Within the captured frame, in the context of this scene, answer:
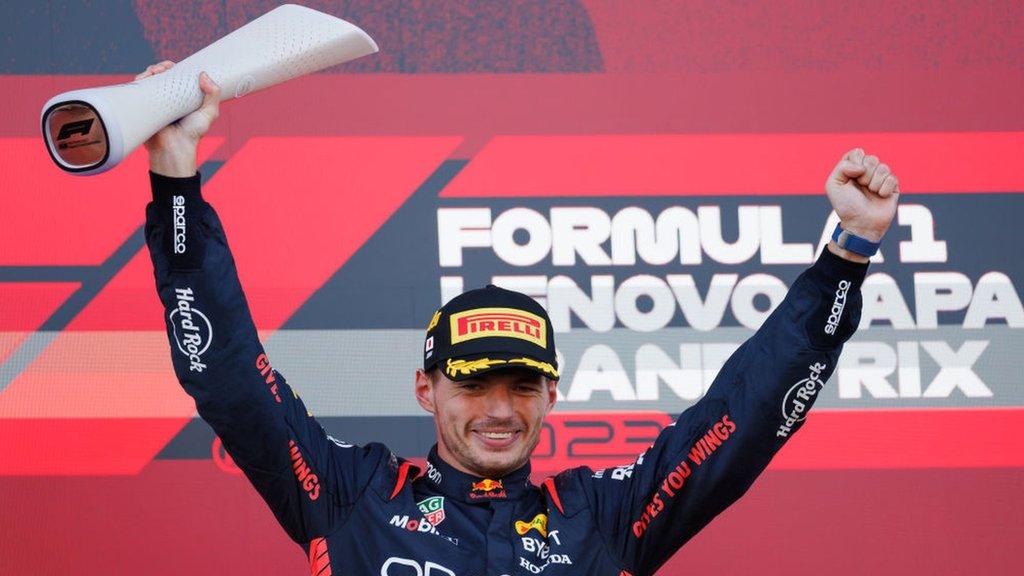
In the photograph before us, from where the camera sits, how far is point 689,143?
2527 millimetres

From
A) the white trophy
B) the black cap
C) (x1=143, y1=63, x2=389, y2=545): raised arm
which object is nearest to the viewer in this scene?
the white trophy

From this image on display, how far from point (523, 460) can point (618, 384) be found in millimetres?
777

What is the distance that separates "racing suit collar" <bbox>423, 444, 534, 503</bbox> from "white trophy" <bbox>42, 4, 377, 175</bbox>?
0.53 m

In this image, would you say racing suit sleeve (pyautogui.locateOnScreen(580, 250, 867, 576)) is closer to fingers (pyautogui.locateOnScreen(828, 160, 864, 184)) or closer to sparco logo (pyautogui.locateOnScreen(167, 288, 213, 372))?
fingers (pyautogui.locateOnScreen(828, 160, 864, 184))

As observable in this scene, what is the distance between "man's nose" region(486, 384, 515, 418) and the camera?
1.68 meters

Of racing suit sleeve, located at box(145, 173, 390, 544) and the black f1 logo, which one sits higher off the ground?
the black f1 logo

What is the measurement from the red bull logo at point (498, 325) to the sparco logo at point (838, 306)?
0.35 m

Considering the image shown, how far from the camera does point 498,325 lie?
169cm

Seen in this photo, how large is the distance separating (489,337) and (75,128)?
0.56 meters

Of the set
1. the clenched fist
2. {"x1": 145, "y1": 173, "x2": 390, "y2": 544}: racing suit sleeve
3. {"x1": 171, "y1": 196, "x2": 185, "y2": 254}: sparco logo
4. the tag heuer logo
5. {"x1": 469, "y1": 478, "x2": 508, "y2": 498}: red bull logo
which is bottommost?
the tag heuer logo

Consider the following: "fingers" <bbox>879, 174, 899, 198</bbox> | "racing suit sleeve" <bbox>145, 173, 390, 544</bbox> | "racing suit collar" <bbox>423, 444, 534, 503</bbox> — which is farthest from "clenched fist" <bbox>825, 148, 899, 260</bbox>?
"racing suit sleeve" <bbox>145, 173, 390, 544</bbox>

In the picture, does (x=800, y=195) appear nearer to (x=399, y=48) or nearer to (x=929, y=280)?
(x=929, y=280)

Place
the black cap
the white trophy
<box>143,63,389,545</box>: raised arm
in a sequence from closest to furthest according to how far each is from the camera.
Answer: the white trophy < <box>143,63,389,545</box>: raised arm < the black cap

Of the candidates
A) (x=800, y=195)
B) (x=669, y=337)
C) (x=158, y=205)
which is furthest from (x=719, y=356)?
(x=158, y=205)
